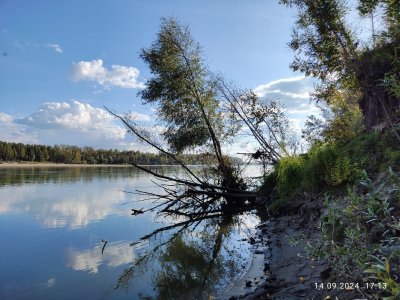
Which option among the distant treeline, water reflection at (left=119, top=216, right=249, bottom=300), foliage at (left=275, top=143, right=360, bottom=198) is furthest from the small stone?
the distant treeline

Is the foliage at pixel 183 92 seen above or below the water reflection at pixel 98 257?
above

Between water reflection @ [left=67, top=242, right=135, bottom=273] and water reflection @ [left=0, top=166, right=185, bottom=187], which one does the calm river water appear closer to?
water reflection @ [left=67, top=242, right=135, bottom=273]

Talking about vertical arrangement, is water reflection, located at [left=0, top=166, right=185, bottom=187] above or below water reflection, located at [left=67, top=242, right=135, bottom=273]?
above

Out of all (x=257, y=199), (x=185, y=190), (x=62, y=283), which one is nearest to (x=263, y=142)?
(x=257, y=199)

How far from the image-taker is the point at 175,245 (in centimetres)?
1070

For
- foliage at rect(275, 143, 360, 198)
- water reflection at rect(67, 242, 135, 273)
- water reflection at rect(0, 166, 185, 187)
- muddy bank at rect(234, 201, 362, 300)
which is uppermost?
foliage at rect(275, 143, 360, 198)

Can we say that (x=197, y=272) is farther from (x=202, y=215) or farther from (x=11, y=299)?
(x=202, y=215)

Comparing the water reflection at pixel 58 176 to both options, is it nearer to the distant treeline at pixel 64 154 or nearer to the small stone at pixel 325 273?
the small stone at pixel 325 273

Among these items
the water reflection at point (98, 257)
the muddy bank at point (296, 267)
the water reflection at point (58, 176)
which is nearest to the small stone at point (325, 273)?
the muddy bank at point (296, 267)

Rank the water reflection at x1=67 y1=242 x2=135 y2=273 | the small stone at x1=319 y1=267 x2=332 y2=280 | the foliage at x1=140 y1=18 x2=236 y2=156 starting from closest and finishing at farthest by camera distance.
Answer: the small stone at x1=319 y1=267 x2=332 y2=280, the water reflection at x1=67 y1=242 x2=135 y2=273, the foliage at x1=140 y1=18 x2=236 y2=156

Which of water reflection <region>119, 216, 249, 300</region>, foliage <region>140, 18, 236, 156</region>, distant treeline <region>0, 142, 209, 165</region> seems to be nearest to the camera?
water reflection <region>119, 216, 249, 300</region>

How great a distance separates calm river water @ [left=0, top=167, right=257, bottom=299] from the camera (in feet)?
22.4

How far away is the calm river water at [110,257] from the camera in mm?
6836

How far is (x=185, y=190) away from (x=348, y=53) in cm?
947
